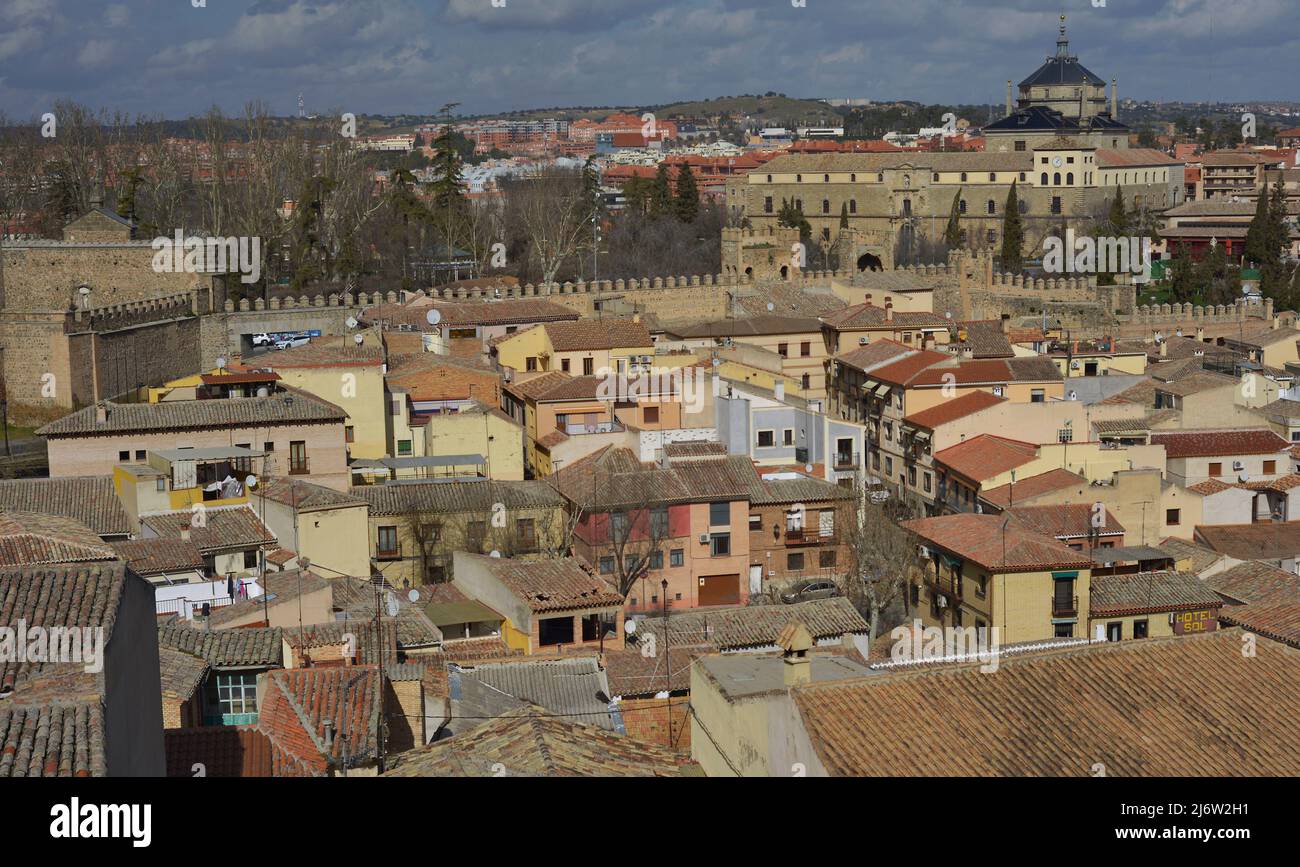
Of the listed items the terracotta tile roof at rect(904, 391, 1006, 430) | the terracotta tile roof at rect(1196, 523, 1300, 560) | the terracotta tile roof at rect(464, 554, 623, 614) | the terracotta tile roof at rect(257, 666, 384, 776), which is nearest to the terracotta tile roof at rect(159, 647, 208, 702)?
the terracotta tile roof at rect(257, 666, 384, 776)

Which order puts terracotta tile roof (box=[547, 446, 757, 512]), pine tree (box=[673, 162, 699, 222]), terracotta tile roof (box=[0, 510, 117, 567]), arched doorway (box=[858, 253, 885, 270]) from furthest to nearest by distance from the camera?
1. pine tree (box=[673, 162, 699, 222])
2. arched doorway (box=[858, 253, 885, 270])
3. terracotta tile roof (box=[547, 446, 757, 512])
4. terracotta tile roof (box=[0, 510, 117, 567])

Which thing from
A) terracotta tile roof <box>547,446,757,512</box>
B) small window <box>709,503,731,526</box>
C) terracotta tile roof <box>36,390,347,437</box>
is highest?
terracotta tile roof <box>36,390,347,437</box>

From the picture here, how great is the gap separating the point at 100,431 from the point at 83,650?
9706 millimetres

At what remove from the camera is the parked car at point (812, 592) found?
13.6 meters

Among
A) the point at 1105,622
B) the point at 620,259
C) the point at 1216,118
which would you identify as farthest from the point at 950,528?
the point at 1216,118

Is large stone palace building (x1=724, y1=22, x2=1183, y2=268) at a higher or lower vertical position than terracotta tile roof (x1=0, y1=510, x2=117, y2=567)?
higher

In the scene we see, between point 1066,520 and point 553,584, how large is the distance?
5049 mm

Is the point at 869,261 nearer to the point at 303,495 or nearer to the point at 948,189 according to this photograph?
the point at 948,189

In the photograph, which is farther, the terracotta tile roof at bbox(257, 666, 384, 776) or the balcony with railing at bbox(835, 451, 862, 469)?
the balcony with railing at bbox(835, 451, 862, 469)

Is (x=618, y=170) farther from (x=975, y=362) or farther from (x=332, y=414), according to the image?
(x=332, y=414)

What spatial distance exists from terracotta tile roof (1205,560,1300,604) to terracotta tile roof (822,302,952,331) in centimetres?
1023

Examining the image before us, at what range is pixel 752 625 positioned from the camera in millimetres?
10930

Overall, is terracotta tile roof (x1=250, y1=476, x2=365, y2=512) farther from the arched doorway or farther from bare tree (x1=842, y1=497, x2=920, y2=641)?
the arched doorway

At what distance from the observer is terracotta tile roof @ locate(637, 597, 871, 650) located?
10656 millimetres
